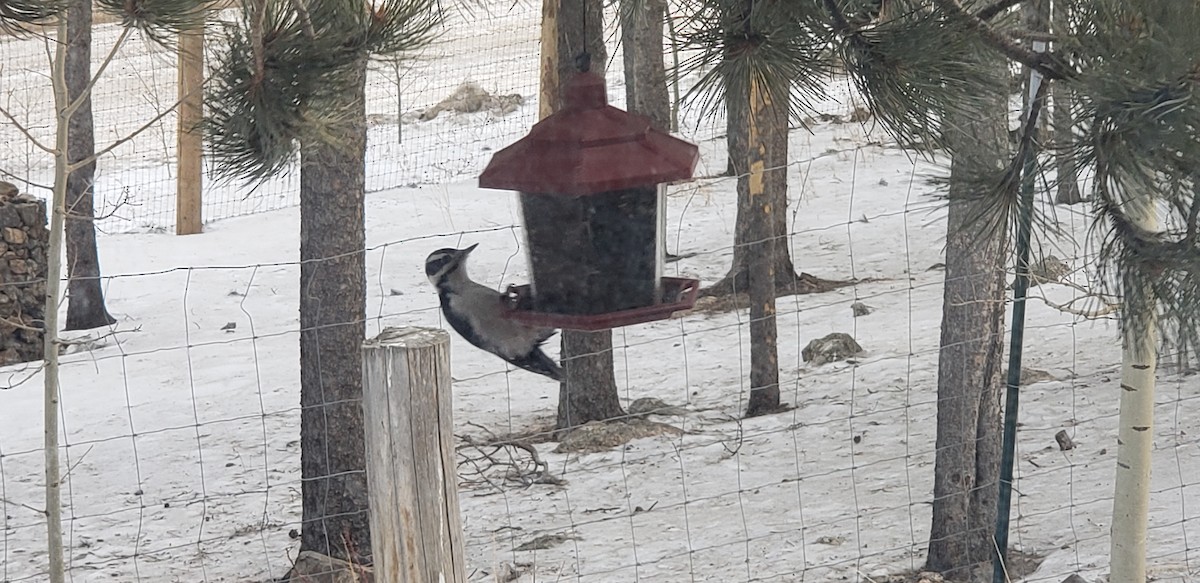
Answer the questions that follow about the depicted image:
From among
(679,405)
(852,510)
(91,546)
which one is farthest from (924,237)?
(91,546)

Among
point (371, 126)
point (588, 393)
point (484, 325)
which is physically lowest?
point (588, 393)

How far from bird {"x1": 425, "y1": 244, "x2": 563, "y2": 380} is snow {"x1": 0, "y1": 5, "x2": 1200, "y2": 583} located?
111 cm

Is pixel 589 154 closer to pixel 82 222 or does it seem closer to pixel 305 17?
pixel 305 17

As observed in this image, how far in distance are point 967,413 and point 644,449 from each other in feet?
7.32

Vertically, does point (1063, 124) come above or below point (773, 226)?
below

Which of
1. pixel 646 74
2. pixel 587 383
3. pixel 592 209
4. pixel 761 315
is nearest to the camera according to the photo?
pixel 592 209

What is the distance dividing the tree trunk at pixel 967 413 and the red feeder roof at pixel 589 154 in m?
2.97

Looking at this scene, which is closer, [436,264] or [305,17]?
[305,17]

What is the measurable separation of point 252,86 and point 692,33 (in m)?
0.98

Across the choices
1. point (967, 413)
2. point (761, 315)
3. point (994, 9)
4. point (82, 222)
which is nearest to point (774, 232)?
point (761, 315)

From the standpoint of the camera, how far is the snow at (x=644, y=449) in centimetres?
548

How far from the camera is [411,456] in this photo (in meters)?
2.35

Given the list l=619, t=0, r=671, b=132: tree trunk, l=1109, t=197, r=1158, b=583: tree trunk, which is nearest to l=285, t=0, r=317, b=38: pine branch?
l=1109, t=197, r=1158, b=583: tree trunk

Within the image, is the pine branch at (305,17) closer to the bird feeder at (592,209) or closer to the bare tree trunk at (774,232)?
the bird feeder at (592,209)
